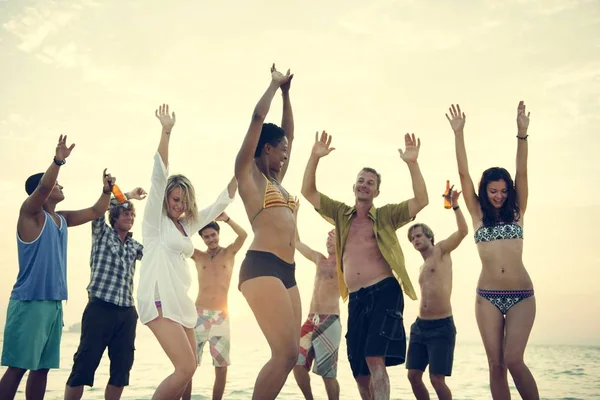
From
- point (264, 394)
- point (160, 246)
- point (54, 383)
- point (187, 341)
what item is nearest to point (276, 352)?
point (264, 394)

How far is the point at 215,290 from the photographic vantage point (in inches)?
406

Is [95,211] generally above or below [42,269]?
above

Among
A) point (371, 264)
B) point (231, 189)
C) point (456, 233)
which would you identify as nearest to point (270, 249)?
point (371, 264)

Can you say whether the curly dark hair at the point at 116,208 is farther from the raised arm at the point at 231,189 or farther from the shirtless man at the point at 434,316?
the shirtless man at the point at 434,316

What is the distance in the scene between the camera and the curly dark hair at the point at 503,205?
259 inches

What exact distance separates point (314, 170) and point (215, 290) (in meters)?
4.20

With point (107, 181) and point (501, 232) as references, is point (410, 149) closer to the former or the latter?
point (501, 232)

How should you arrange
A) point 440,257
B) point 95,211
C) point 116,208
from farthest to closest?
point 440,257, point 116,208, point 95,211

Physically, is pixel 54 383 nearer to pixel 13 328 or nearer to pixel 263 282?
pixel 13 328

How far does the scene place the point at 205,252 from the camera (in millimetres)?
10625

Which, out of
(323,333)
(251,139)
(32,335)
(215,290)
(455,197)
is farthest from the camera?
(215,290)

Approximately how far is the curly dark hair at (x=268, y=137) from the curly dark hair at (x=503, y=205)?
2572 millimetres

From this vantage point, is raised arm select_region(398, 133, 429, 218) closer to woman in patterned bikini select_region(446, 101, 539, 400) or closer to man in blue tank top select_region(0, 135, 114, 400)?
woman in patterned bikini select_region(446, 101, 539, 400)

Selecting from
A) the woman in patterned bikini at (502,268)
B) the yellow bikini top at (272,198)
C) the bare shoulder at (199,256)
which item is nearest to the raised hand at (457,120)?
the woman in patterned bikini at (502,268)
